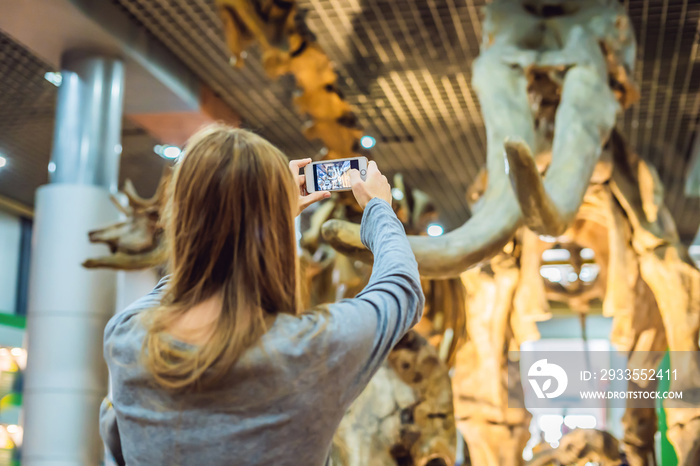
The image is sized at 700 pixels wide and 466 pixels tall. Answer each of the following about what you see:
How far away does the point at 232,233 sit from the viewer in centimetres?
81

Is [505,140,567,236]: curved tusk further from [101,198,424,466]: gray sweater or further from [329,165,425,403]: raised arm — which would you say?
[101,198,424,466]: gray sweater

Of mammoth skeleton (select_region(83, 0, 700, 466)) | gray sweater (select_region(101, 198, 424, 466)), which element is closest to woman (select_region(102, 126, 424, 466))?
gray sweater (select_region(101, 198, 424, 466))

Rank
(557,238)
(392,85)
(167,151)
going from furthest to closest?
(167,151)
(392,85)
(557,238)

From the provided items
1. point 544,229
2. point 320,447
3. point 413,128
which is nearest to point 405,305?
point 320,447

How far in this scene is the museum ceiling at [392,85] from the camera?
446 centimetres

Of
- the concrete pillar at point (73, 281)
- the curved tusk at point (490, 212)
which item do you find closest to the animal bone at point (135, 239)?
the concrete pillar at point (73, 281)

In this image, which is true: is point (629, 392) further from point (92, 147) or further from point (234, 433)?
point (92, 147)

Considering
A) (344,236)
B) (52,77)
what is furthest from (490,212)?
(52,77)

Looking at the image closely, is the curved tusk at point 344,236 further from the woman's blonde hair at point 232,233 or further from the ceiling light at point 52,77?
the ceiling light at point 52,77

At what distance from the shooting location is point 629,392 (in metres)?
2.65

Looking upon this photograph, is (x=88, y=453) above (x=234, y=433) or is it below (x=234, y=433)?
below

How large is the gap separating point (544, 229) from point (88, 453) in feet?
10.3

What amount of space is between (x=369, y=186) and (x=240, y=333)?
1.01 ft

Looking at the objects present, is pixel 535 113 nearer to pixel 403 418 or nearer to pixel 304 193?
pixel 403 418
